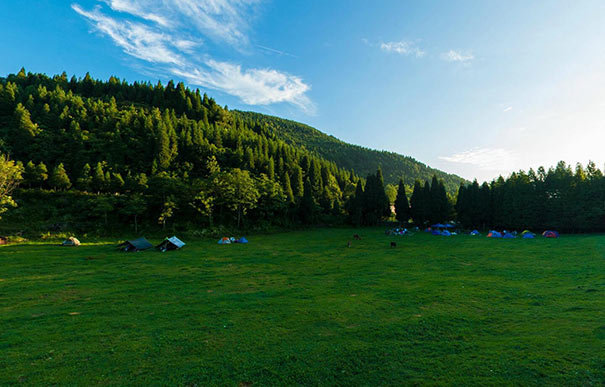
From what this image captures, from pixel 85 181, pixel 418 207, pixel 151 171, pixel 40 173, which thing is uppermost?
pixel 151 171

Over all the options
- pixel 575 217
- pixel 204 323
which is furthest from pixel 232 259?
pixel 575 217

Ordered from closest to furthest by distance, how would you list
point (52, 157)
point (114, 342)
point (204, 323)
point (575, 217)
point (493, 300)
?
point (114, 342), point (204, 323), point (493, 300), point (575, 217), point (52, 157)

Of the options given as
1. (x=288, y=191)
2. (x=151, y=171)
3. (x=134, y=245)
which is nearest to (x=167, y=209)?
(x=134, y=245)

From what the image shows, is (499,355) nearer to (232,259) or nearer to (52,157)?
(232,259)

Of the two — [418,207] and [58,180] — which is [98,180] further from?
[418,207]

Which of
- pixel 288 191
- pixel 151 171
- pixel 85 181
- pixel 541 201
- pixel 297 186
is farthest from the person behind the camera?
pixel 297 186

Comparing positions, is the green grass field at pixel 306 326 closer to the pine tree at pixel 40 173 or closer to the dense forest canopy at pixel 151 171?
the dense forest canopy at pixel 151 171

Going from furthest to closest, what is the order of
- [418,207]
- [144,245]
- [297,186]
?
[297,186] < [418,207] < [144,245]

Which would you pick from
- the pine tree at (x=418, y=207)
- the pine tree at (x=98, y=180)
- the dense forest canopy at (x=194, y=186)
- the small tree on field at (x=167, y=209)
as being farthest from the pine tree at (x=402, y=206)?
the pine tree at (x=98, y=180)

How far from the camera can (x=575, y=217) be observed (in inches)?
1993

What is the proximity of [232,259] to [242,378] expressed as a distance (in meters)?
20.0

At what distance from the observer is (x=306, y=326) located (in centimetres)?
945

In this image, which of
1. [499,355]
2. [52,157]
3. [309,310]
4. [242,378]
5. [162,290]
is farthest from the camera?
[52,157]

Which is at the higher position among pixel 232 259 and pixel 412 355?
pixel 412 355
